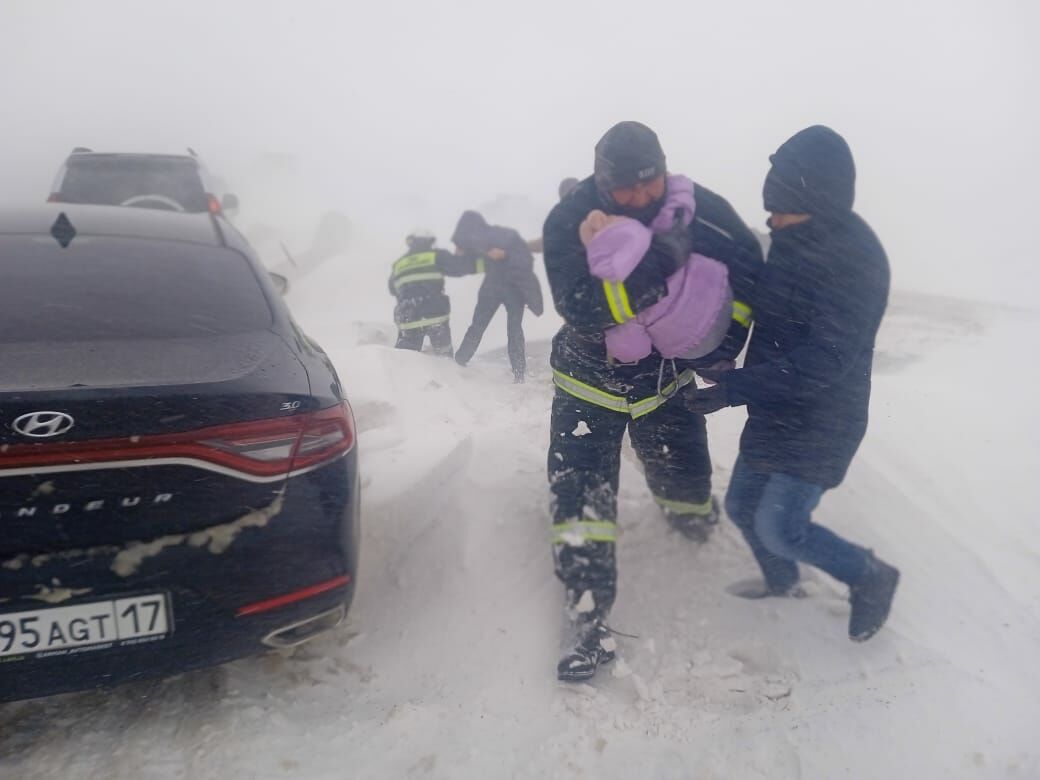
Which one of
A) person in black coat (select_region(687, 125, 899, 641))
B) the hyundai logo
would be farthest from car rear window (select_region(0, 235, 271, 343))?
person in black coat (select_region(687, 125, 899, 641))

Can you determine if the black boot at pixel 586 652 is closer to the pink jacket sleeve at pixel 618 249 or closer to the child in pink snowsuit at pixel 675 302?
the child in pink snowsuit at pixel 675 302

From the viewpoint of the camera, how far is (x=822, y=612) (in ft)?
8.73

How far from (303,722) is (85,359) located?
119cm

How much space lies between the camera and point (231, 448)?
1824 mm

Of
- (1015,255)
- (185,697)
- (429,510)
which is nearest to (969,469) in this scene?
(429,510)

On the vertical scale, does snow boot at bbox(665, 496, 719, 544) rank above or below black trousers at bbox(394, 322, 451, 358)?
above

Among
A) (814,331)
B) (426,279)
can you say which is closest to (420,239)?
(426,279)

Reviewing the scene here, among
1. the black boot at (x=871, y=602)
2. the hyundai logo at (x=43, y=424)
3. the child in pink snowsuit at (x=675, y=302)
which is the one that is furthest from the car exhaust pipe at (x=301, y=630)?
the black boot at (x=871, y=602)

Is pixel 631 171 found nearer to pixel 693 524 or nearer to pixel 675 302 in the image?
pixel 675 302

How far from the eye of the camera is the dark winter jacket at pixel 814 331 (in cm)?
218

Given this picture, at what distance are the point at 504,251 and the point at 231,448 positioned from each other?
4.89m

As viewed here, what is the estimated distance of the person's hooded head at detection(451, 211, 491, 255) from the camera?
6539 mm

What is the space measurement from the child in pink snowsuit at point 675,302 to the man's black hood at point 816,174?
28 centimetres

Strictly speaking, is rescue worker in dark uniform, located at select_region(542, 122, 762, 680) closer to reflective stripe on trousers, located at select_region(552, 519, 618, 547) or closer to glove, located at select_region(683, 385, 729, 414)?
reflective stripe on trousers, located at select_region(552, 519, 618, 547)
